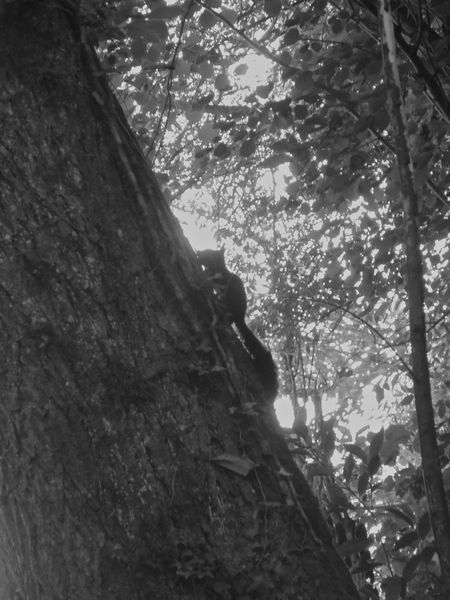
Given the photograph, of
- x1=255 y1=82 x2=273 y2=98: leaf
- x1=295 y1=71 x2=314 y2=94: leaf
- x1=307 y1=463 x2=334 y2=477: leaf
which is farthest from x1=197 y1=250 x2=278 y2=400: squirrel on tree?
x1=255 y1=82 x2=273 y2=98: leaf

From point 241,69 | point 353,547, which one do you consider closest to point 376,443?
→ point 353,547

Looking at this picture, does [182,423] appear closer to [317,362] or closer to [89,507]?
[89,507]

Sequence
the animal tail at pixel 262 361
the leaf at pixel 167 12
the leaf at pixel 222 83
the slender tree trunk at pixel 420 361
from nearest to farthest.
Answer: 1. the slender tree trunk at pixel 420 361
2. the animal tail at pixel 262 361
3. the leaf at pixel 167 12
4. the leaf at pixel 222 83

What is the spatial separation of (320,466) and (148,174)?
93cm

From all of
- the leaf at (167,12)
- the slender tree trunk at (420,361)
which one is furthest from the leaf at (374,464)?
the leaf at (167,12)

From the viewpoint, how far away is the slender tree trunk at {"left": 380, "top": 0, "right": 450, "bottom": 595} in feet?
3.43

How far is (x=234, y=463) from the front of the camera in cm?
138

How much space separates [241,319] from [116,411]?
501 mm

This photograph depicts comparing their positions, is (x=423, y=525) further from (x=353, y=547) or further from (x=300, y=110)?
(x=300, y=110)

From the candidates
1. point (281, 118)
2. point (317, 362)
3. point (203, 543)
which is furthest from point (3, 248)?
point (317, 362)

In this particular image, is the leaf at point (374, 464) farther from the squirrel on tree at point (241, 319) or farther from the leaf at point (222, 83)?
the leaf at point (222, 83)

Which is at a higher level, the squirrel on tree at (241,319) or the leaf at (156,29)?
the leaf at (156,29)

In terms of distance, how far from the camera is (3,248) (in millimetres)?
1474

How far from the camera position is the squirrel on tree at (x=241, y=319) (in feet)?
5.49
